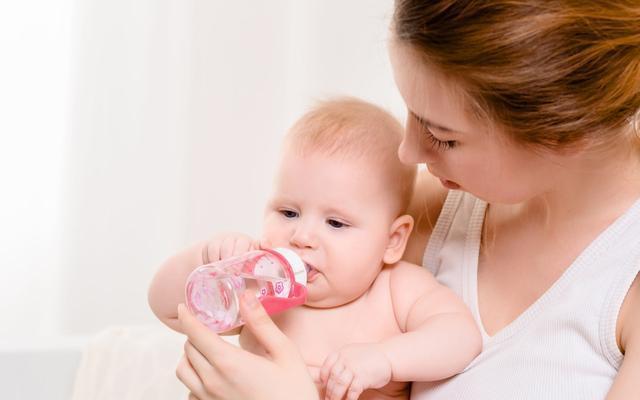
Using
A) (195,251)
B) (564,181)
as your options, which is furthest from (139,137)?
(564,181)

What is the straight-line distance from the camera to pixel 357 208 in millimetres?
1488

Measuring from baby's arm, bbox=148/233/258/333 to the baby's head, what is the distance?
55mm

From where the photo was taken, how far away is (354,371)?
1.34 metres

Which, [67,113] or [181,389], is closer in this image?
[181,389]

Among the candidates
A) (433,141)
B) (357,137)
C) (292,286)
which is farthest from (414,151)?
(292,286)

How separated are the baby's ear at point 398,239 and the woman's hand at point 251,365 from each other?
0.27 m

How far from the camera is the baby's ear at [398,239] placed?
1550 mm

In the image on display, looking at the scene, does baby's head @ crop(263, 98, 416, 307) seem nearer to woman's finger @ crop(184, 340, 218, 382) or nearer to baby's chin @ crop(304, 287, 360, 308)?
baby's chin @ crop(304, 287, 360, 308)

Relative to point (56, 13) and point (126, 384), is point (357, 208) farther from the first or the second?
point (56, 13)

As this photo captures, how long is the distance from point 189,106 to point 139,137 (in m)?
0.17

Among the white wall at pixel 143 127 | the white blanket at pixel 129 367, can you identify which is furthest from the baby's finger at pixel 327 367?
the white wall at pixel 143 127

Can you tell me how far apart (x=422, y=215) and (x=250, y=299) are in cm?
45

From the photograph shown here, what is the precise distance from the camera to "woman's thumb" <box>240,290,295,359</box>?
1.35 meters

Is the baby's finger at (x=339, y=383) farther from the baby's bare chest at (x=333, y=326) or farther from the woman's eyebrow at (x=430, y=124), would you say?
the woman's eyebrow at (x=430, y=124)
